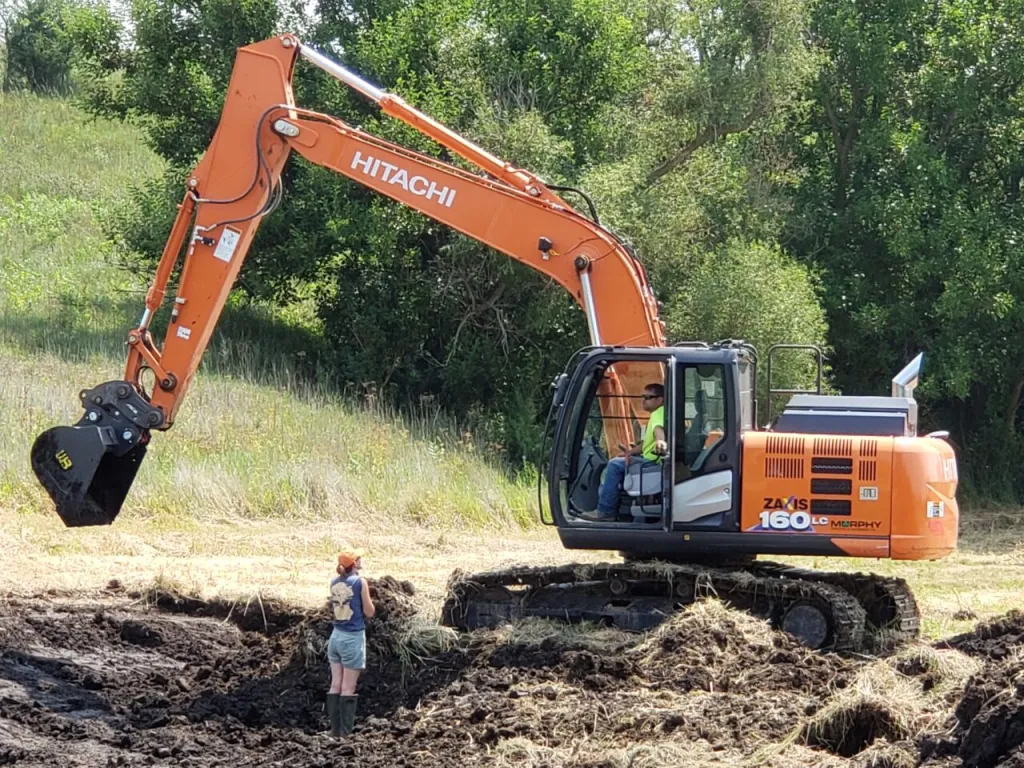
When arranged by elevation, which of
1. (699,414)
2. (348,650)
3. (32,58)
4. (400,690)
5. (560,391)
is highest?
(32,58)

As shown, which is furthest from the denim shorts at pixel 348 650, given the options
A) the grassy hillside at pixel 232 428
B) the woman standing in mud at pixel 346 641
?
the grassy hillside at pixel 232 428

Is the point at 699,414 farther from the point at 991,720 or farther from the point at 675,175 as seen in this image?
the point at 675,175

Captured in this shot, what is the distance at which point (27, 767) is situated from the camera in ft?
25.3

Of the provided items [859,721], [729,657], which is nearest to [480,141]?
[729,657]

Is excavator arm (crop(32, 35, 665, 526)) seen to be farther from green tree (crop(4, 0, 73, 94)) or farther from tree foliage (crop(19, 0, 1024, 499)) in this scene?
green tree (crop(4, 0, 73, 94))

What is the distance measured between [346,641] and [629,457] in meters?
2.59

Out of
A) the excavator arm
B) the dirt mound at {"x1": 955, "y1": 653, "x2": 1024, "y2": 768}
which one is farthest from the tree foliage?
the dirt mound at {"x1": 955, "y1": 653, "x2": 1024, "y2": 768}

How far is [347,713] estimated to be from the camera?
8.77 m

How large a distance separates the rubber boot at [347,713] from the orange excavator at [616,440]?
2162 millimetres

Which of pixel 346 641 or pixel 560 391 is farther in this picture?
pixel 560 391

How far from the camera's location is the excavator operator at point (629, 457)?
33.8 ft

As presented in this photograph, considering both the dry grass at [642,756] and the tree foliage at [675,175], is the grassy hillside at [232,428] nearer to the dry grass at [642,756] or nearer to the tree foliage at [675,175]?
the tree foliage at [675,175]

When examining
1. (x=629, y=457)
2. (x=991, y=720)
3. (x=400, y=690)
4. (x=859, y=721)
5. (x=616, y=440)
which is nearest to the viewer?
(x=991, y=720)

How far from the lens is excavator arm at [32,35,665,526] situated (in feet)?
35.7
